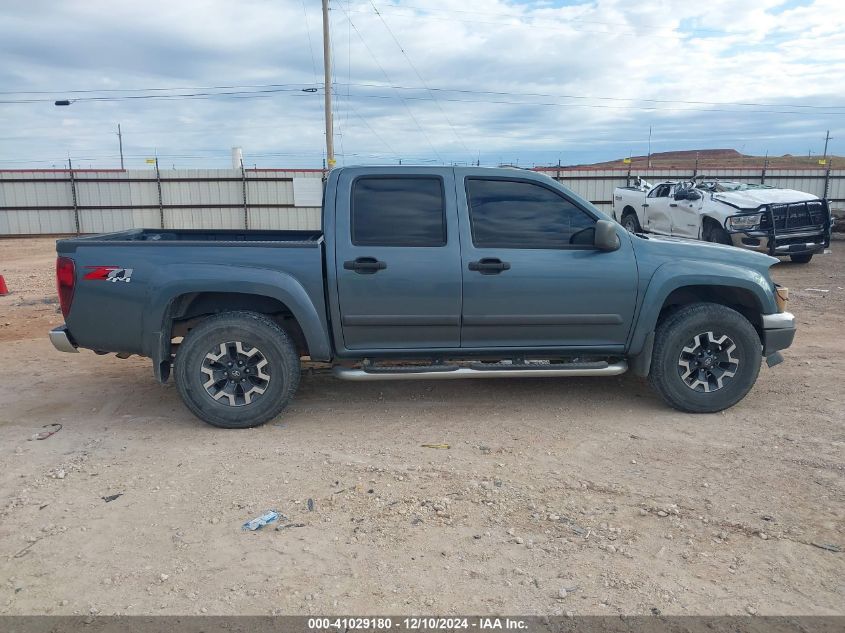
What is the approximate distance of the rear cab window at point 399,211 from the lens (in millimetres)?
4844

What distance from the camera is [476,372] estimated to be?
495 cm

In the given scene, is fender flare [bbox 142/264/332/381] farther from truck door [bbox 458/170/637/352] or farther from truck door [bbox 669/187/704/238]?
truck door [bbox 669/187/704/238]

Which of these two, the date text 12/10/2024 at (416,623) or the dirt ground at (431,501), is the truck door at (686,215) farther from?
Answer: the date text 12/10/2024 at (416,623)

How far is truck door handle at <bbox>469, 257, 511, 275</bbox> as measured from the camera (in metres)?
4.79

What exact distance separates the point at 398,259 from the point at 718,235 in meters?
9.89

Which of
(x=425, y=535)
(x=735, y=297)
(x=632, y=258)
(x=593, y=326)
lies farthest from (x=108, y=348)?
(x=735, y=297)

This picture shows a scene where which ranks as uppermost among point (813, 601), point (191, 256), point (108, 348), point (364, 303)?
point (191, 256)

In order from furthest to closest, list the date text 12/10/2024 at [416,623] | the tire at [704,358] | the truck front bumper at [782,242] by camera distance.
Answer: the truck front bumper at [782,242]
the tire at [704,358]
the date text 12/10/2024 at [416,623]

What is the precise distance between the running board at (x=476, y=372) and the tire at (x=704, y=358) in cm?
38

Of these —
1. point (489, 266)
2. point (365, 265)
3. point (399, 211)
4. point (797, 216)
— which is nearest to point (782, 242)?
point (797, 216)

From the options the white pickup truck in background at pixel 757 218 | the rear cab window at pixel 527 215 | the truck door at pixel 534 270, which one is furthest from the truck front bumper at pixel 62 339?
the white pickup truck in background at pixel 757 218

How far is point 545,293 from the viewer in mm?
4879

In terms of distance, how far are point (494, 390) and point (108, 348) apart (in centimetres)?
303

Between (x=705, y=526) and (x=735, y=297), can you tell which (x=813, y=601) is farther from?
(x=735, y=297)
